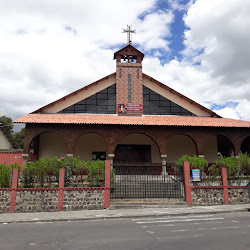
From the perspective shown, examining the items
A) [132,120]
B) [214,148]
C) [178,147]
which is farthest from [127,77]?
[214,148]

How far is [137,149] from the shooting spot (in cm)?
1939

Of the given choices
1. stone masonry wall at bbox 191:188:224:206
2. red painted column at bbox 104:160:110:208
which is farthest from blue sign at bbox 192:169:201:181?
red painted column at bbox 104:160:110:208

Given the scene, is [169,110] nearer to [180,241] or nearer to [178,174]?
[178,174]

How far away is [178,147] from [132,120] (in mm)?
5689

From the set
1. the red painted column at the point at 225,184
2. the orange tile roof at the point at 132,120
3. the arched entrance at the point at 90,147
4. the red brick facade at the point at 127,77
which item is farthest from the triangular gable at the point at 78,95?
the red painted column at the point at 225,184

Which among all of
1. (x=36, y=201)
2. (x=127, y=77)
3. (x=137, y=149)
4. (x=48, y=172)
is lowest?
(x=36, y=201)

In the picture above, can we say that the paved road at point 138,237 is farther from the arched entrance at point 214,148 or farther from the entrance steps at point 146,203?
the arched entrance at point 214,148

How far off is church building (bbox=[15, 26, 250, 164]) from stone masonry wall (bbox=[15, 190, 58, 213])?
6202 mm

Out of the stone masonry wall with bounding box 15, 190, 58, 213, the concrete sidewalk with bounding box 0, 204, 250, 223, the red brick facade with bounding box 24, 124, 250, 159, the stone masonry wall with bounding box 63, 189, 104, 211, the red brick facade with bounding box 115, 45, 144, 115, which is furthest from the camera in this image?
the red brick facade with bounding box 115, 45, 144, 115

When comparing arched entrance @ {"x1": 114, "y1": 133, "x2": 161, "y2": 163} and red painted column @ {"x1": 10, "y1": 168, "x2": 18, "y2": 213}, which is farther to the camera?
arched entrance @ {"x1": 114, "y1": 133, "x2": 161, "y2": 163}

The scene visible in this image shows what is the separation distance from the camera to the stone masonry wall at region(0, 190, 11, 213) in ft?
31.8

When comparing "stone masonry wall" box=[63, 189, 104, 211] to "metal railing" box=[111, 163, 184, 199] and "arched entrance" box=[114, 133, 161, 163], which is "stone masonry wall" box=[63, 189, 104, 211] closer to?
"metal railing" box=[111, 163, 184, 199]

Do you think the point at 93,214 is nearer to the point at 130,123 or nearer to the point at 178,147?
the point at 130,123

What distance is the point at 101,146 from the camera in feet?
62.4
